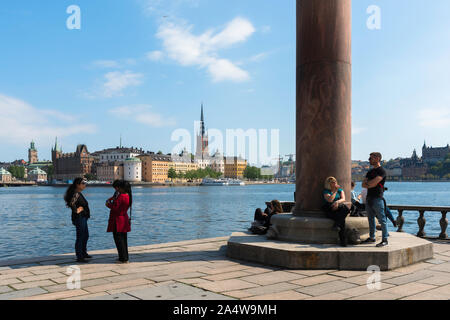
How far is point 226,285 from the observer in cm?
657

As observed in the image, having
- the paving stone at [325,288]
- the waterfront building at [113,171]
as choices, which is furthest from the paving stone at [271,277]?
the waterfront building at [113,171]

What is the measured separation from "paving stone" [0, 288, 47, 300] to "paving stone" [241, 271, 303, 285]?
3.01m

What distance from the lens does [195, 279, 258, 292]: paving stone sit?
20.9 ft

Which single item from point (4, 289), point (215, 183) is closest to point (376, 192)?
point (4, 289)

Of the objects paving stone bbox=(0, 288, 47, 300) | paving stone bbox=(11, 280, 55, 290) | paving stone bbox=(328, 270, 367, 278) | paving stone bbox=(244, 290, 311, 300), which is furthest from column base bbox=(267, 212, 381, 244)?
paving stone bbox=(0, 288, 47, 300)

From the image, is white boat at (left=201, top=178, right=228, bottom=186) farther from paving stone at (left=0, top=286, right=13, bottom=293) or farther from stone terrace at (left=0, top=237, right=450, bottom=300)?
paving stone at (left=0, top=286, right=13, bottom=293)

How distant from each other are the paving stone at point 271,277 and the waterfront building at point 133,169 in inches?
7339

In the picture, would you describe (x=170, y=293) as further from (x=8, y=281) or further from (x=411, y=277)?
(x=411, y=277)

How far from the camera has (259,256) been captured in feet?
27.0

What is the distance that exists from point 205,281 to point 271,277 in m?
1.04

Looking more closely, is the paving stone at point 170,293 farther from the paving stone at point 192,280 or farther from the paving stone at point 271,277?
the paving stone at point 271,277

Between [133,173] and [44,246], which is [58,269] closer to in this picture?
[44,246]
